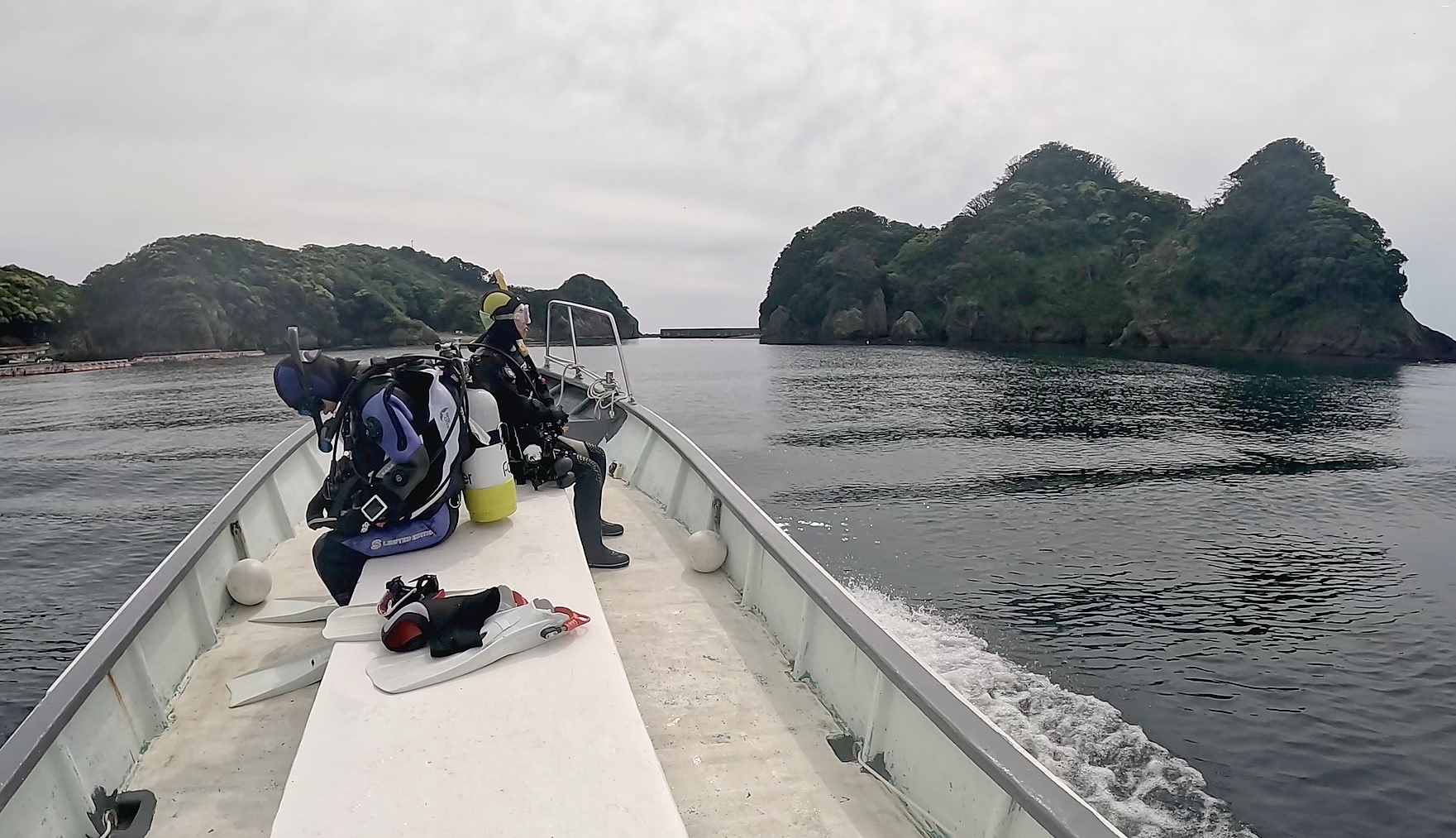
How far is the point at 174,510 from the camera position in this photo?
616 inches

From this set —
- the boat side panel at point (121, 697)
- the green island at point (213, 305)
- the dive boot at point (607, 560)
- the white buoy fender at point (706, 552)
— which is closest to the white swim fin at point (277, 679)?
the boat side panel at point (121, 697)

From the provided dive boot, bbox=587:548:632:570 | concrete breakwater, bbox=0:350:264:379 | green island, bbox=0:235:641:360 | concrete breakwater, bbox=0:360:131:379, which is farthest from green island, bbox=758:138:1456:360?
dive boot, bbox=587:548:632:570

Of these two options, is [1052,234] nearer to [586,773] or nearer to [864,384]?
[864,384]

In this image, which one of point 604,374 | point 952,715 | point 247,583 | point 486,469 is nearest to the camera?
point 952,715

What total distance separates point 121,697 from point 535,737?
6.78ft

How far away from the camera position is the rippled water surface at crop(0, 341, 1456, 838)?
6.85 meters

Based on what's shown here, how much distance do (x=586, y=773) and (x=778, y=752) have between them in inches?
44.6

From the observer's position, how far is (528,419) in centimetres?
474

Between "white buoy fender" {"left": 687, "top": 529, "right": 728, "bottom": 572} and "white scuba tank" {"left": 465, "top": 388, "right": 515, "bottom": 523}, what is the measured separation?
1326 millimetres

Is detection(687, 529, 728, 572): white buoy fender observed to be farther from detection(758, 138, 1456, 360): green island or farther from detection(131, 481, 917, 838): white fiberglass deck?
detection(758, 138, 1456, 360): green island

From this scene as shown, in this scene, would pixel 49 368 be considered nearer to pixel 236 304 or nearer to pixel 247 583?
pixel 236 304

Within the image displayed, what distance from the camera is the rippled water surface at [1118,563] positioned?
6.85m

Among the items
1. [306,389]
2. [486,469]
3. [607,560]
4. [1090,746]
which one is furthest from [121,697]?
[1090,746]

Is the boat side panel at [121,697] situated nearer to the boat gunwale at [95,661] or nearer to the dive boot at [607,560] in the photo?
the boat gunwale at [95,661]
